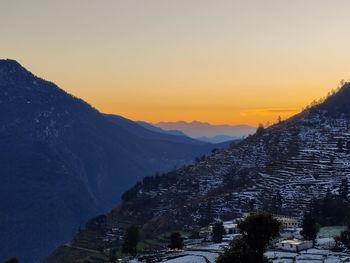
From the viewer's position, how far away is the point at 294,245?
9131 cm

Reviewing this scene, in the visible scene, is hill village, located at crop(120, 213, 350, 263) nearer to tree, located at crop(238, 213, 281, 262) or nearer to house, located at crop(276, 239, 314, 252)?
house, located at crop(276, 239, 314, 252)

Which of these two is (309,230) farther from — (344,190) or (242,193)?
(242,193)

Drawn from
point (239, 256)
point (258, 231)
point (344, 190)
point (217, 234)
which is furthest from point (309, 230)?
point (239, 256)

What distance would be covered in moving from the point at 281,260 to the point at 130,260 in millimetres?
28031

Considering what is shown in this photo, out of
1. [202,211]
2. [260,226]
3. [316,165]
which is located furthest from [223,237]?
[316,165]

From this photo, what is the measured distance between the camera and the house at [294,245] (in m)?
91.0

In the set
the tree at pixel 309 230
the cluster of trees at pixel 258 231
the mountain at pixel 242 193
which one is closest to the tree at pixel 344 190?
the mountain at pixel 242 193

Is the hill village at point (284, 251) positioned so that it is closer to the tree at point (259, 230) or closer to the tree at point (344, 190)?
Answer: the tree at point (259, 230)

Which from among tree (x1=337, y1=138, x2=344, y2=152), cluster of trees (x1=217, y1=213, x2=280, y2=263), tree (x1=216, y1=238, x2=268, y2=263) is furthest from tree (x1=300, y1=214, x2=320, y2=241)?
tree (x1=337, y1=138, x2=344, y2=152)

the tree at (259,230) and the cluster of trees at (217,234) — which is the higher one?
the tree at (259,230)

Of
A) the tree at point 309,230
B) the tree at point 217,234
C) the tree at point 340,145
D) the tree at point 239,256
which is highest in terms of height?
the tree at point 340,145

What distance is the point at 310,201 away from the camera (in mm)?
147750

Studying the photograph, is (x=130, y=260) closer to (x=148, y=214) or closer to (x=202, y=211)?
(x=202, y=211)

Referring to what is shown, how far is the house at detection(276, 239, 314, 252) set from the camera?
90956 millimetres
